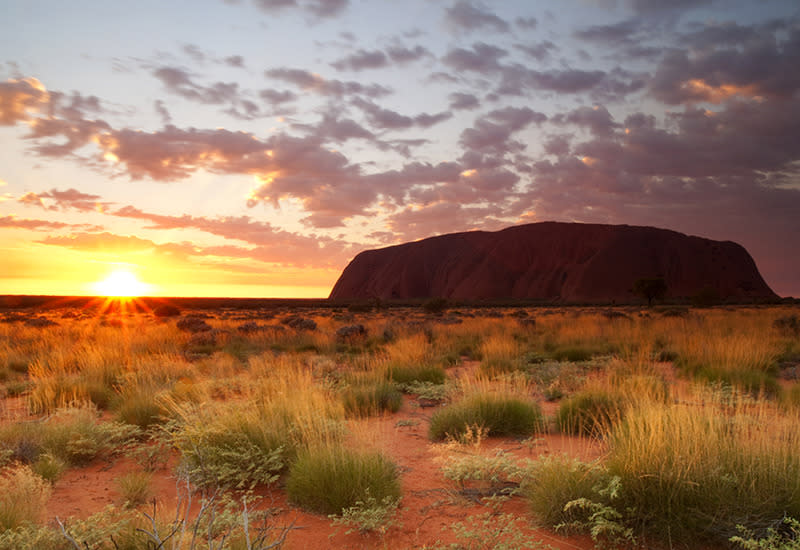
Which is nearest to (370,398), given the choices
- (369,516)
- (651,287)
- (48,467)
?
(369,516)

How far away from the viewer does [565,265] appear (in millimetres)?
100250

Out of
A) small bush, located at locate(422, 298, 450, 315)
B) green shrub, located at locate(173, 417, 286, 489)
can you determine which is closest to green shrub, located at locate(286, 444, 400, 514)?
green shrub, located at locate(173, 417, 286, 489)

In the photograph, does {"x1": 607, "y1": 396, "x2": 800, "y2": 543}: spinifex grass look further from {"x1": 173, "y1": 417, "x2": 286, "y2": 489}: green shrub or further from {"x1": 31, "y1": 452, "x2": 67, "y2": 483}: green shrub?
{"x1": 31, "y1": 452, "x2": 67, "y2": 483}: green shrub

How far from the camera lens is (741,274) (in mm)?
99875

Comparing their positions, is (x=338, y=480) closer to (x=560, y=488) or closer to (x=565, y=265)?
(x=560, y=488)

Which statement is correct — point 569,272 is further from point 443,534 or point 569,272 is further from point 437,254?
point 443,534

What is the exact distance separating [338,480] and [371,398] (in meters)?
3.57

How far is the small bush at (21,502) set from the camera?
131 inches

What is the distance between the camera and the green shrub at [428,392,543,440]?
5938 millimetres

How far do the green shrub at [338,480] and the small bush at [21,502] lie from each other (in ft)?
6.16

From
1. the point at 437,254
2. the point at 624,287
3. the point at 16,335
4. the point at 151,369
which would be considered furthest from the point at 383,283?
the point at 151,369

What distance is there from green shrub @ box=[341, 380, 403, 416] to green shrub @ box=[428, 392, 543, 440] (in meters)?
1.31

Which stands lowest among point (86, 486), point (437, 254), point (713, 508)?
point (86, 486)

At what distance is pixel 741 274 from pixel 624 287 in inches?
1257
